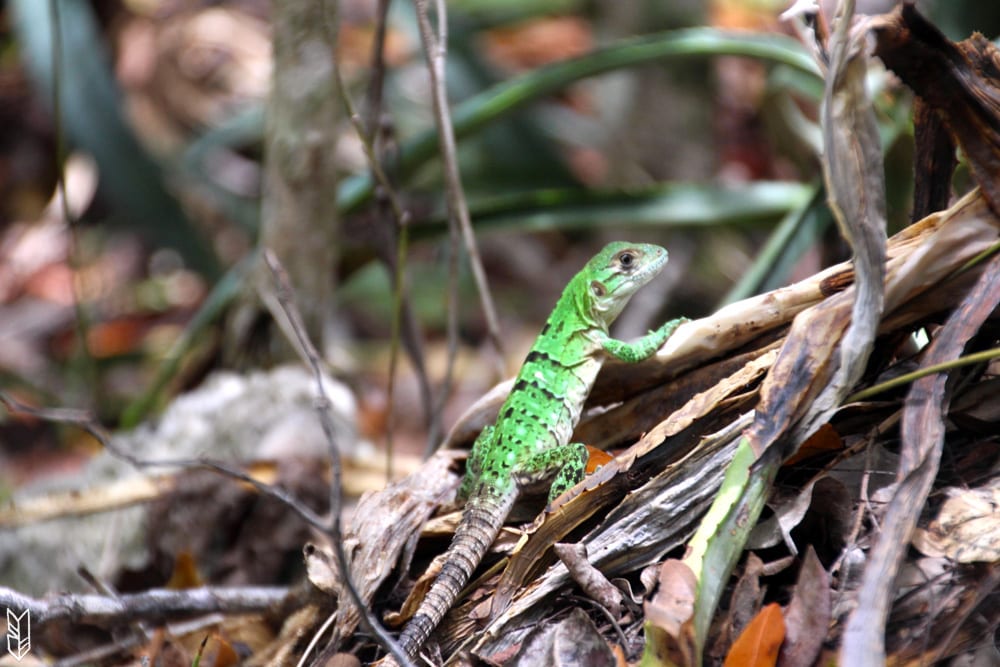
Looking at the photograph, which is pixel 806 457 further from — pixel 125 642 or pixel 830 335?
pixel 125 642

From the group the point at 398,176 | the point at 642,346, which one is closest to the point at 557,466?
the point at 642,346

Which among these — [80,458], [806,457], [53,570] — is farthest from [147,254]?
[806,457]

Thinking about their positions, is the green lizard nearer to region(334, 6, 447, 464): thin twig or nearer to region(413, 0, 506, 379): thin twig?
region(413, 0, 506, 379): thin twig

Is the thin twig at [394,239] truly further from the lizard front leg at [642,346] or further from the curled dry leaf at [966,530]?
the curled dry leaf at [966,530]

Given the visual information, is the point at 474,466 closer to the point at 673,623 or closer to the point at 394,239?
the point at 673,623

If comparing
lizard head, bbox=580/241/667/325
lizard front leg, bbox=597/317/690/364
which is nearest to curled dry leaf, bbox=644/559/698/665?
lizard front leg, bbox=597/317/690/364

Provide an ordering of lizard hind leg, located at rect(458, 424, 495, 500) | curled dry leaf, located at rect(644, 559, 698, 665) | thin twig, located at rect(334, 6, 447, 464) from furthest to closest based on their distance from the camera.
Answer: thin twig, located at rect(334, 6, 447, 464) < lizard hind leg, located at rect(458, 424, 495, 500) < curled dry leaf, located at rect(644, 559, 698, 665)

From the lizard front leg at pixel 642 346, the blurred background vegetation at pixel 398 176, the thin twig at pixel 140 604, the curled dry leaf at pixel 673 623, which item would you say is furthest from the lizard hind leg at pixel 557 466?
the blurred background vegetation at pixel 398 176
